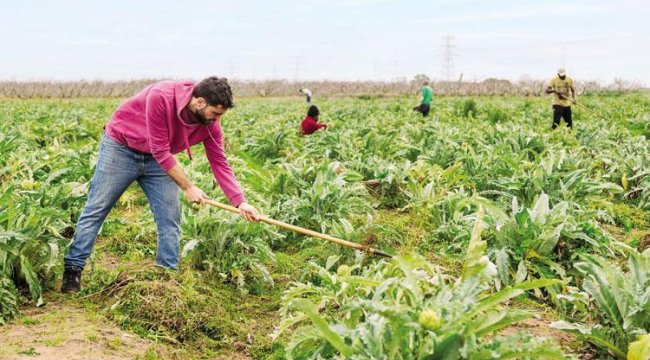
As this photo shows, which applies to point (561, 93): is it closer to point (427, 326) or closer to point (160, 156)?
point (160, 156)

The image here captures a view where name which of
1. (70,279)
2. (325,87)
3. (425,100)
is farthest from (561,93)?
(325,87)

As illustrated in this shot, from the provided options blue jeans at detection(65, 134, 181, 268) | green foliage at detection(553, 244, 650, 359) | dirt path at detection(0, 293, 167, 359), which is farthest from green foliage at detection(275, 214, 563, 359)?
blue jeans at detection(65, 134, 181, 268)

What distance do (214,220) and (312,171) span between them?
2.55 meters

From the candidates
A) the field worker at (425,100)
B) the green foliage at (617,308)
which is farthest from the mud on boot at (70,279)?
the field worker at (425,100)

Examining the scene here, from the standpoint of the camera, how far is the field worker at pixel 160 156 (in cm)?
439

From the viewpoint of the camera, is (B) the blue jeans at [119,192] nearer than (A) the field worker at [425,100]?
Yes

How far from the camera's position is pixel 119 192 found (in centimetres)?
473

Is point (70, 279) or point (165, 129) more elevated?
point (165, 129)

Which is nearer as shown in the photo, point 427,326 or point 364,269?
point 427,326

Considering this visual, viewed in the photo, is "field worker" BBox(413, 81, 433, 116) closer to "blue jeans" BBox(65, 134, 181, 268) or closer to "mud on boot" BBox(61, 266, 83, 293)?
"blue jeans" BBox(65, 134, 181, 268)

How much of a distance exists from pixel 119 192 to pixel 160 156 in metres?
0.54

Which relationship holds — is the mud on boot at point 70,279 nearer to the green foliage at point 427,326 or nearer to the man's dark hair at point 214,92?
the man's dark hair at point 214,92

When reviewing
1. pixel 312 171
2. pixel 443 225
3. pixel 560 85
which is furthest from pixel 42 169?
pixel 560 85

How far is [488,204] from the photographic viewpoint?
5012mm
